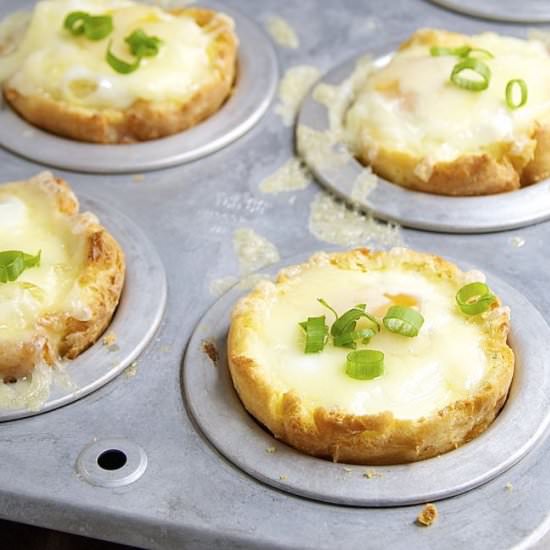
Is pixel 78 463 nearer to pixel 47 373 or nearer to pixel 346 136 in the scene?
pixel 47 373

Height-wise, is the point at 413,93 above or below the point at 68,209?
above

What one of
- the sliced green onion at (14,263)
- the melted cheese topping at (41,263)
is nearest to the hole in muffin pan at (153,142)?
the melted cheese topping at (41,263)

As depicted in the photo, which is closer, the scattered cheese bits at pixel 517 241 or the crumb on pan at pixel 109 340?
the crumb on pan at pixel 109 340

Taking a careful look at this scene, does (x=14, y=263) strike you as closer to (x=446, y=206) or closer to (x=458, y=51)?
(x=446, y=206)

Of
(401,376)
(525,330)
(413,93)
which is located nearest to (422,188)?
(413,93)

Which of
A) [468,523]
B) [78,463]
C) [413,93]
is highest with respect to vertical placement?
[413,93]

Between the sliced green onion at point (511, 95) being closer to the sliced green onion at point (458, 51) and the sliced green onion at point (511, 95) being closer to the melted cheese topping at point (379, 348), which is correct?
the sliced green onion at point (458, 51)

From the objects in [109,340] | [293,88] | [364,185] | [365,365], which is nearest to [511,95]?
[364,185]
